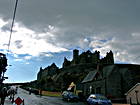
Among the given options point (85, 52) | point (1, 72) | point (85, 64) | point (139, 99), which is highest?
point (85, 52)

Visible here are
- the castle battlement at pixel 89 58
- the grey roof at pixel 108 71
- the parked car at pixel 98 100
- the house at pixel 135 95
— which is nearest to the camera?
the parked car at pixel 98 100

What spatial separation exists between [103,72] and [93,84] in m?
3.58

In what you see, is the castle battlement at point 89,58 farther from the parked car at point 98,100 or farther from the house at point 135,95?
the parked car at point 98,100

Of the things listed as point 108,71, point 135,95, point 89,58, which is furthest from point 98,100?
point 89,58

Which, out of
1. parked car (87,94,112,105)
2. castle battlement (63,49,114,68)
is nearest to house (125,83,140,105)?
parked car (87,94,112,105)

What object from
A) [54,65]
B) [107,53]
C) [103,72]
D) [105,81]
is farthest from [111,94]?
[54,65]

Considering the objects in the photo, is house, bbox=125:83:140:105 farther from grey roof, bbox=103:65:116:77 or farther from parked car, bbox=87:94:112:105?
grey roof, bbox=103:65:116:77

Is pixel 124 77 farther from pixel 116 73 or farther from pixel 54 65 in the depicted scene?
pixel 54 65

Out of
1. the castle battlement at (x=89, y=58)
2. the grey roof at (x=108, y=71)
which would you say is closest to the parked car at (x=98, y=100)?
the grey roof at (x=108, y=71)

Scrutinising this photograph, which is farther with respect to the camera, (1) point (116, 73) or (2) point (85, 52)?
(2) point (85, 52)

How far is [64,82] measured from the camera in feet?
286

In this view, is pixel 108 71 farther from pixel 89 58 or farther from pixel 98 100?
pixel 89 58

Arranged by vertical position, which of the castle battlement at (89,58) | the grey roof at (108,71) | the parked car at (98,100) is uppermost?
the castle battlement at (89,58)

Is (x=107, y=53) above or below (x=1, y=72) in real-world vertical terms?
above
